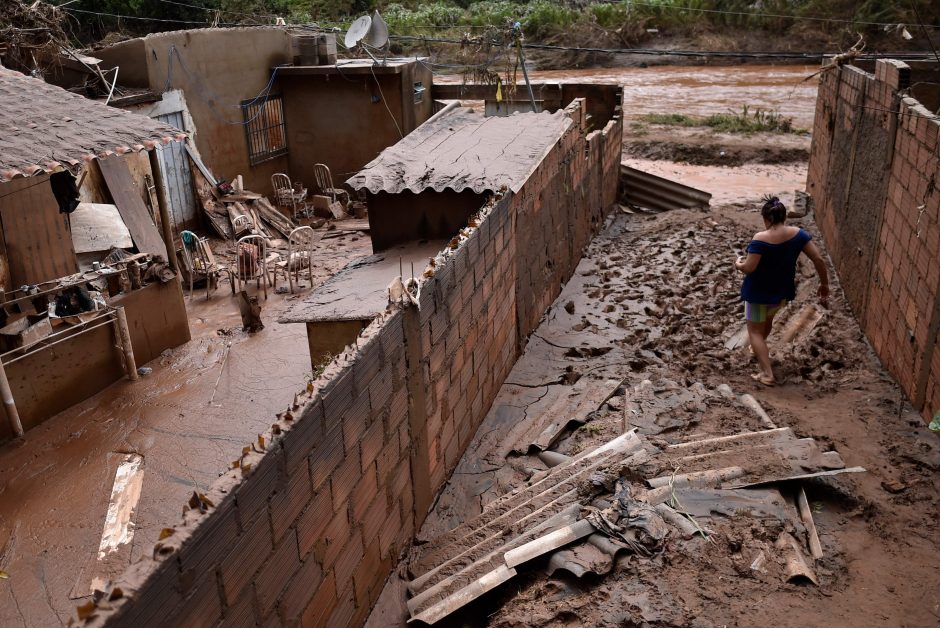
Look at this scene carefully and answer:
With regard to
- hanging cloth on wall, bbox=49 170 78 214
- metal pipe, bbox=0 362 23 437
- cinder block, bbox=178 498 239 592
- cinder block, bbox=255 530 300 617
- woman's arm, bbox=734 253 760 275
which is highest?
hanging cloth on wall, bbox=49 170 78 214

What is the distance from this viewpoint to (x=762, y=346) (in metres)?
7.42

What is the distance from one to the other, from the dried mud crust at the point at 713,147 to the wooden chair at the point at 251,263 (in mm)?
11743

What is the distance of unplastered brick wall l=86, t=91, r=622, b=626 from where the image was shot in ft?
10.2

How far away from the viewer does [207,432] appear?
800 cm

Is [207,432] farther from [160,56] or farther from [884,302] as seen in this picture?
[160,56]

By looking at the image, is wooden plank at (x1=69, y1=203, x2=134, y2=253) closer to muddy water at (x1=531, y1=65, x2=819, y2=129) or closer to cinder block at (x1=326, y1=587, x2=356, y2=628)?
cinder block at (x1=326, y1=587, x2=356, y2=628)

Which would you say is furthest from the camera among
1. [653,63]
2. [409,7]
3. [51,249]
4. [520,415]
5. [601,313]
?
[409,7]

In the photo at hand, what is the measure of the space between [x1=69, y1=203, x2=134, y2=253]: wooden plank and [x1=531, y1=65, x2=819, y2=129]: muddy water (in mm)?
18237

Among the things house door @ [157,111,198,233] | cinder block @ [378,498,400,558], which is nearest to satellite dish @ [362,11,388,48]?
house door @ [157,111,198,233]

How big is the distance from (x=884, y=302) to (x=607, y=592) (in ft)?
15.9

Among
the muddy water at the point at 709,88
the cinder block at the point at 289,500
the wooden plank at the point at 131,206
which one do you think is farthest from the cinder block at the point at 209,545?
the muddy water at the point at 709,88

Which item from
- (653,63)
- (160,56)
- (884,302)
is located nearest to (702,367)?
(884,302)

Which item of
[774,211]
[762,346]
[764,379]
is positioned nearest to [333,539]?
[764,379]

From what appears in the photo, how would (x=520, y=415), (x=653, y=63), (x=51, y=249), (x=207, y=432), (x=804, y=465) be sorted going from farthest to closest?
(x=653, y=63) < (x=51, y=249) < (x=207, y=432) < (x=520, y=415) < (x=804, y=465)
